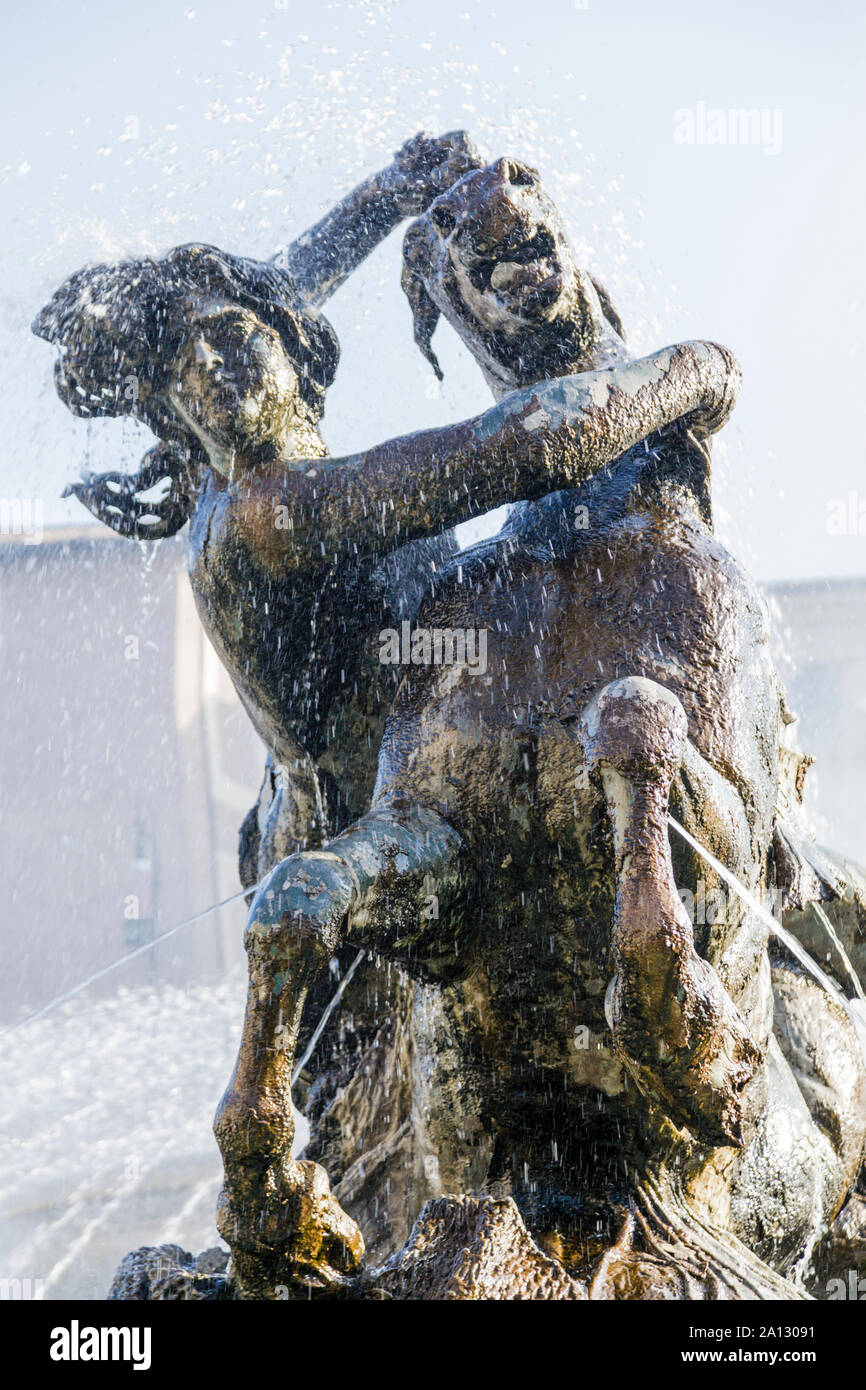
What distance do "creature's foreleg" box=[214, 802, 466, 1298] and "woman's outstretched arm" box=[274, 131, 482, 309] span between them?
1999mm

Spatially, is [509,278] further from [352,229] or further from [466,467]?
[352,229]

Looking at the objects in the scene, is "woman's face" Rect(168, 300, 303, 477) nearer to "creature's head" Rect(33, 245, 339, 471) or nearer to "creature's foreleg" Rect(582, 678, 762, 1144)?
"creature's head" Rect(33, 245, 339, 471)

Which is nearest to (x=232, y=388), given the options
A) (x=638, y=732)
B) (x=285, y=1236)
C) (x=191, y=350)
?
(x=191, y=350)

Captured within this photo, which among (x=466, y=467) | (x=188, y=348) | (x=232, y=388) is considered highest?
(x=188, y=348)

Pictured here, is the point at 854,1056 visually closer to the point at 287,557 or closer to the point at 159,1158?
the point at 287,557

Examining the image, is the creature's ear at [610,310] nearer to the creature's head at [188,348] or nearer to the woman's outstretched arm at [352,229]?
the woman's outstretched arm at [352,229]

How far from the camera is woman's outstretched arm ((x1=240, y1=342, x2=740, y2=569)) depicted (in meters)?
3.04

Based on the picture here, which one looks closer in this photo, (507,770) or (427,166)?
(507,770)

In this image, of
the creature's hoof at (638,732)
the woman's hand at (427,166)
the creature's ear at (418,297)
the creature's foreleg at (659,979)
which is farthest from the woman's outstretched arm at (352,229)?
the creature's foreleg at (659,979)

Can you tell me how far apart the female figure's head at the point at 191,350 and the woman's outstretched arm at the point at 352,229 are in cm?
61

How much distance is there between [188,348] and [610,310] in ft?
3.79

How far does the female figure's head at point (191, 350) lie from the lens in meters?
3.32

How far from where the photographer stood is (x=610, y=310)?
3.80 m

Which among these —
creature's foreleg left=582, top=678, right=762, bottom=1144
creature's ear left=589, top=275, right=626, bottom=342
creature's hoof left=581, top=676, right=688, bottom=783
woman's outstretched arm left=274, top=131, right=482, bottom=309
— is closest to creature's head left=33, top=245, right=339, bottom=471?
woman's outstretched arm left=274, top=131, right=482, bottom=309
